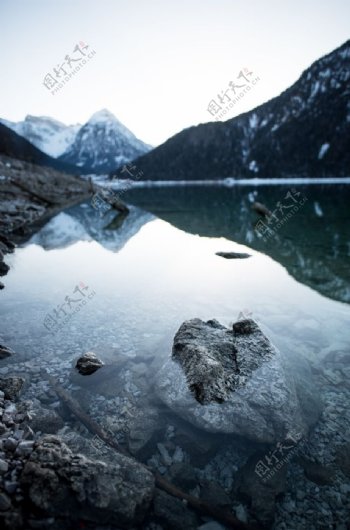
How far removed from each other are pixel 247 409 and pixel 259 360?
125 cm

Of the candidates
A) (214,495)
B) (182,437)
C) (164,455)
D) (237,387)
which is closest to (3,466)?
(164,455)

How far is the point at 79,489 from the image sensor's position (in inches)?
141

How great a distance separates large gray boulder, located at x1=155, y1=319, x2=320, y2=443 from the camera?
4.93 m

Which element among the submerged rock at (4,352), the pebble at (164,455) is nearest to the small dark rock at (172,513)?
the pebble at (164,455)

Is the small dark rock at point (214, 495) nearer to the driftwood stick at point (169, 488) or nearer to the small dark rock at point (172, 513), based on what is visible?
the driftwood stick at point (169, 488)

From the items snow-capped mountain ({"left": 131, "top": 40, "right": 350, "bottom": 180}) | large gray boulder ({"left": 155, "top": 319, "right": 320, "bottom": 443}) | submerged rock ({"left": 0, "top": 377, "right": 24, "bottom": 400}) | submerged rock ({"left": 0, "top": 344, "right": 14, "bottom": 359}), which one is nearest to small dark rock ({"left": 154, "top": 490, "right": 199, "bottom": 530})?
large gray boulder ({"left": 155, "top": 319, "right": 320, "bottom": 443})

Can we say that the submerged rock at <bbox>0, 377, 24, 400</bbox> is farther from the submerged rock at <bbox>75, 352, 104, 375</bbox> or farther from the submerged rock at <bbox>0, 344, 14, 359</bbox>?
the submerged rock at <bbox>0, 344, 14, 359</bbox>

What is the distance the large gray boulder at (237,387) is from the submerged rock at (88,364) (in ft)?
4.53

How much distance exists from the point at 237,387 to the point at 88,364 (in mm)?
3017

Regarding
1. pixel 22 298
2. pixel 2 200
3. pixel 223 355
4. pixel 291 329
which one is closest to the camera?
pixel 223 355

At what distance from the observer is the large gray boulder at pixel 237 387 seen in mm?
4930

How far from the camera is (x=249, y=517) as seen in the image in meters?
3.79

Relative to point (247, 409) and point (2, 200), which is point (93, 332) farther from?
point (2, 200)

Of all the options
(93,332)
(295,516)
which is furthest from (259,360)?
(93,332)
